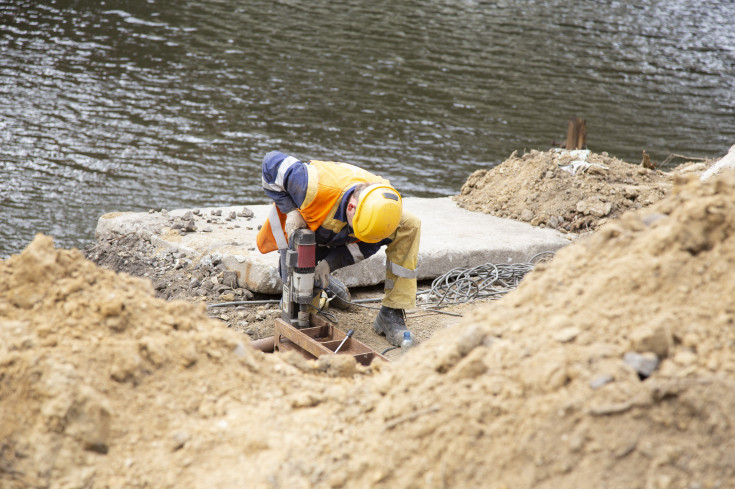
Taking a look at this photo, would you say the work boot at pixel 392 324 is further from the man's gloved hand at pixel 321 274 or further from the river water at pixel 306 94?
the river water at pixel 306 94

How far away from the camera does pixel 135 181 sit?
8.98m

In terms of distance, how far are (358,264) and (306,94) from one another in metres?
7.53

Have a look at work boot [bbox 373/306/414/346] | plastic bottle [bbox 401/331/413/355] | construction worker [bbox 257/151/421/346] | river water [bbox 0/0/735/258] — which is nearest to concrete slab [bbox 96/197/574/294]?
construction worker [bbox 257/151/421/346]

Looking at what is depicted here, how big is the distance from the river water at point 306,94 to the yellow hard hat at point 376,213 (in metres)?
4.53

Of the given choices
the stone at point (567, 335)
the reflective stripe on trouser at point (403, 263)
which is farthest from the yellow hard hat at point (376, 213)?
the stone at point (567, 335)

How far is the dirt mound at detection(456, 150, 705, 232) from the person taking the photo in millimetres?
6840

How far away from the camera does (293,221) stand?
445cm

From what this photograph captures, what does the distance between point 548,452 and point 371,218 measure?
246 cm

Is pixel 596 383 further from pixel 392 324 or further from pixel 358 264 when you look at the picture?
pixel 358 264

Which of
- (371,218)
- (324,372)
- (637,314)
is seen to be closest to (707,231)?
(637,314)

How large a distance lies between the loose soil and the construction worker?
5.94 feet

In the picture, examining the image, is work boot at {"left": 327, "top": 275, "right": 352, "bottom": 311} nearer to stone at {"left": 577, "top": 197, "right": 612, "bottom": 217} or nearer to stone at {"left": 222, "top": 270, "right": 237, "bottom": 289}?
stone at {"left": 222, "top": 270, "right": 237, "bottom": 289}

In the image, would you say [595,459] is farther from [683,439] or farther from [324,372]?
[324,372]

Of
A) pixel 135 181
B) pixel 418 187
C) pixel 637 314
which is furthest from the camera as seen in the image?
pixel 418 187
